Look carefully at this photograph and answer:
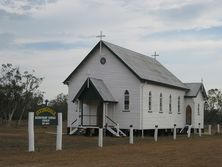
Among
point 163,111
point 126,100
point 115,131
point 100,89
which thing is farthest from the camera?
point 163,111

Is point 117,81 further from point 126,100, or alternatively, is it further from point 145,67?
point 145,67

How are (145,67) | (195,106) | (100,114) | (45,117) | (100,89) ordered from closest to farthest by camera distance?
(45,117) → (100,89) → (100,114) → (145,67) → (195,106)

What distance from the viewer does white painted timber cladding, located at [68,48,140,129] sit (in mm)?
42875

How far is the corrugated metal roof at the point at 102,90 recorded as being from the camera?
4173 centimetres

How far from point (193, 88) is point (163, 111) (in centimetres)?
942

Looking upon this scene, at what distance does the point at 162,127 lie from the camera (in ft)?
158

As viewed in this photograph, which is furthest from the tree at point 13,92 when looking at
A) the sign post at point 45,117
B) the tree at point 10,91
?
the sign post at point 45,117

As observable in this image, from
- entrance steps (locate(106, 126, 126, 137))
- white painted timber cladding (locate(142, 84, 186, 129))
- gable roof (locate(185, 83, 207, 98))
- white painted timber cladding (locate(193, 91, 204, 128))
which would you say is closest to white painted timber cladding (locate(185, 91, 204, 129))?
white painted timber cladding (locate(193, 91, 204, 128))

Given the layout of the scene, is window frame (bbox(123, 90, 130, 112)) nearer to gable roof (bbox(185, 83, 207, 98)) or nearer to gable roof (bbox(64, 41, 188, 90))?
gable roof (bbox(64, 41, 188, 90))

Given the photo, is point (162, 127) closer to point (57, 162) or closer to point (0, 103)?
point (0, 103)

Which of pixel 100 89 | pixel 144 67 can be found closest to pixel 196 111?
pixel 144 67

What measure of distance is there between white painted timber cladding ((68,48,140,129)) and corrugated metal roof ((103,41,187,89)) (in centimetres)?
57

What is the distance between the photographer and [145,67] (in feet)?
155

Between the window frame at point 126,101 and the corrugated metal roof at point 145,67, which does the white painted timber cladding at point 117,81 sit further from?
the corrugated metal roof at point 145,67
